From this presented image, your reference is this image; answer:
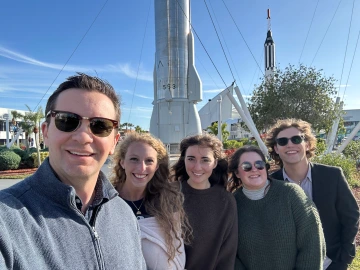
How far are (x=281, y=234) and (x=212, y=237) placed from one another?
0.59 meters

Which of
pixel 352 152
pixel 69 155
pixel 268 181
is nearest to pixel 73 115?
pixel 69 155

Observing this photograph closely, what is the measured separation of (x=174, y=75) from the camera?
16703 mm

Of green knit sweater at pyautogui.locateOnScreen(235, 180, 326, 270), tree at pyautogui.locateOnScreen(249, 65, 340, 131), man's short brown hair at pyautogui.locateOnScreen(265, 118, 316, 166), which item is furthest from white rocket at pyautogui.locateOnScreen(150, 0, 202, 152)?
green knit sweater at pyautogui.locateOnScreen(235, 180, 326, 270)

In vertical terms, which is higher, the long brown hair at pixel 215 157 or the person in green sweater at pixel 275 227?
the long brown hair at pixel 215 157

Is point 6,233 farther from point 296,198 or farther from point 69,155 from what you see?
point 296,198

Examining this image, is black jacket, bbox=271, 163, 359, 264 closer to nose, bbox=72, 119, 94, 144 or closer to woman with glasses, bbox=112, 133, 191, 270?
woman with glasses, bbox=112, 133, 191, 270

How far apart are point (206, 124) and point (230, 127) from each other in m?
46.1

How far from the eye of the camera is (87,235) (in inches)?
48.2

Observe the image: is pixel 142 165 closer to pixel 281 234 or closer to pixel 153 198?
pixel 153 198

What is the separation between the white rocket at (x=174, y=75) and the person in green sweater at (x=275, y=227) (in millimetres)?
14685

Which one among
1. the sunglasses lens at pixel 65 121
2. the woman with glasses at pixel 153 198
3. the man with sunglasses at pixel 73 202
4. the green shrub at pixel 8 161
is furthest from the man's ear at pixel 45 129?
the green shrub at pixel 8 161

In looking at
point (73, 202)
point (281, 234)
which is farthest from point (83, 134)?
point (281, 234)

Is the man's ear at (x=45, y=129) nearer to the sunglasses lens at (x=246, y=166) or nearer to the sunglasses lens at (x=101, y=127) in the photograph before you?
the sunglasses lens at (x=101, y=127)

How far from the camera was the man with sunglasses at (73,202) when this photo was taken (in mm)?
1029
